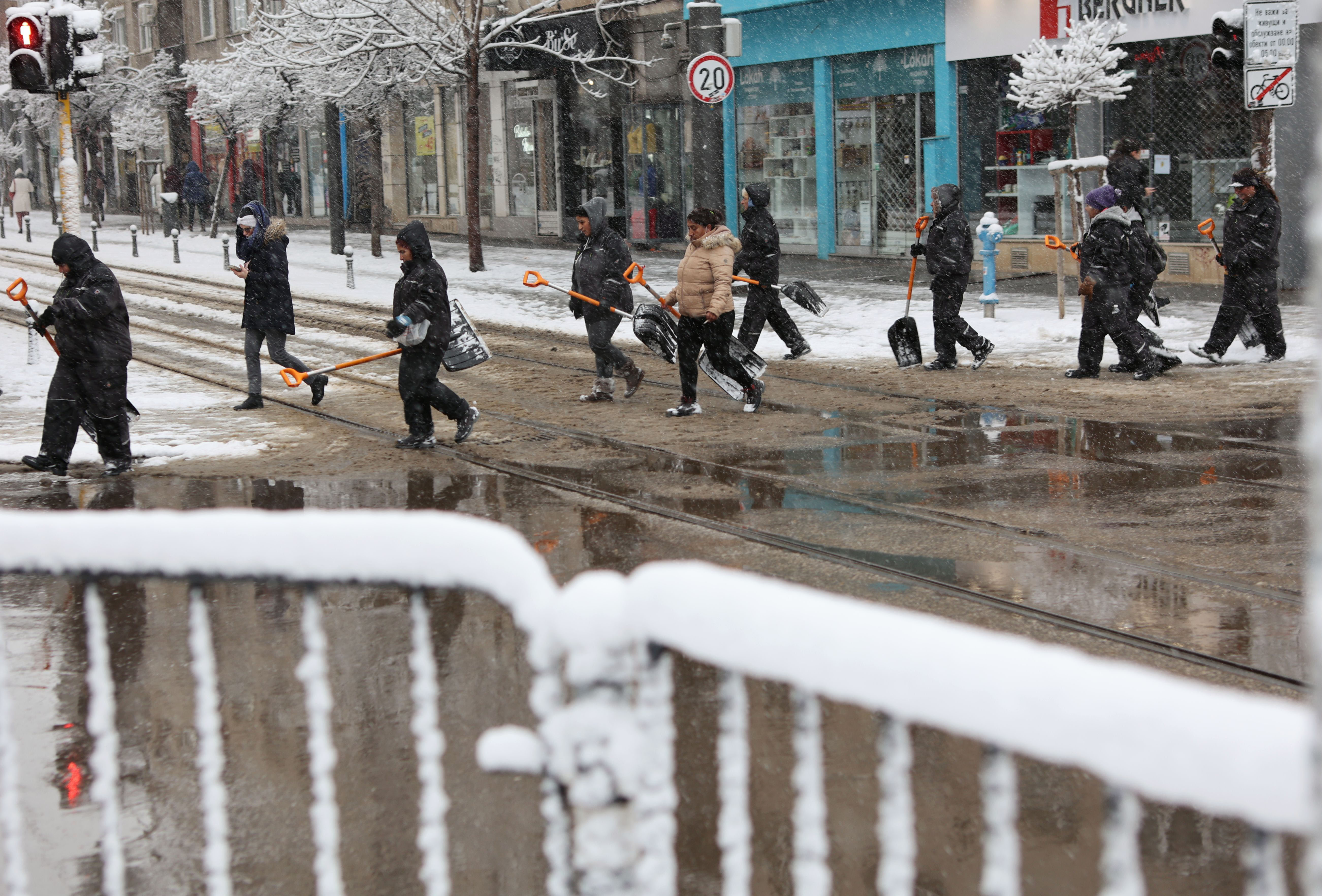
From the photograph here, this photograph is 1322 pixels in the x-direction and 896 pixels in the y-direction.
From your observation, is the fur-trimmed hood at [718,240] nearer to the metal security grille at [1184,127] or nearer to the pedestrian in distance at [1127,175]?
the pedestrian in distance at [1127,175]

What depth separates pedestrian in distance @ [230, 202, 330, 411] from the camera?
1214 cm

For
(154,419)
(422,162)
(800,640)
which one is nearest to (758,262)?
(154,419)

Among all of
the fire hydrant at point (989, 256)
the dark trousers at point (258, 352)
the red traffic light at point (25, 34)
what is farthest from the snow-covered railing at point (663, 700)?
the fire hydrant at point (989, 256)

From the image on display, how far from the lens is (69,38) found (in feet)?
42.7

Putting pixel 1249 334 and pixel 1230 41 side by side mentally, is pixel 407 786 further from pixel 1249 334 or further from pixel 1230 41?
pixel 1230 41

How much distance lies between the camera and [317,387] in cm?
1200

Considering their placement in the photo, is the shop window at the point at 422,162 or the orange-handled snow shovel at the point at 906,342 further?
the shop window at the point at 422,162

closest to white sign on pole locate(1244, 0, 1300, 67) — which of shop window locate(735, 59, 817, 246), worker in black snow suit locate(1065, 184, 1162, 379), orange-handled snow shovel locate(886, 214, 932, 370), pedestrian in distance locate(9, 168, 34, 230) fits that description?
worker in black snow suit locate(1065, 184, 1162, 379)

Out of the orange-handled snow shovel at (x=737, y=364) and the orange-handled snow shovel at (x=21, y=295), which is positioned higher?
the orange-handled snow shovel at (x=21, y=295)

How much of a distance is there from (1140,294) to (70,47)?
9770mm

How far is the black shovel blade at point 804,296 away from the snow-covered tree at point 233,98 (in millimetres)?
18217

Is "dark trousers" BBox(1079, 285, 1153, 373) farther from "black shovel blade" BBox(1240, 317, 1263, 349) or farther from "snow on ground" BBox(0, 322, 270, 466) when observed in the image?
"snow on ground" BBox(0, 322, 270, 466)

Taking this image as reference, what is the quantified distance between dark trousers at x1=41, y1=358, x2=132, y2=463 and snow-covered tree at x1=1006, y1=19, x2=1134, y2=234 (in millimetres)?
11838

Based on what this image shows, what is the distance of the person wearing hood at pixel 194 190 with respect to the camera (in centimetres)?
3603
